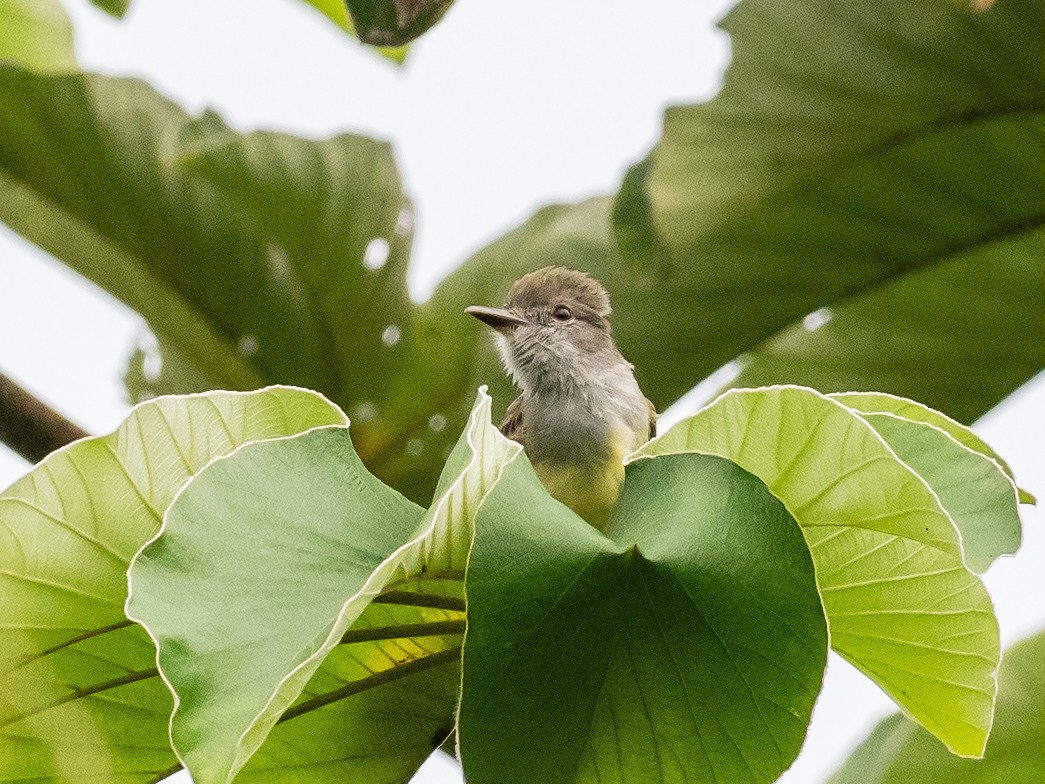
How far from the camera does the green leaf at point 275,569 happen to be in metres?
0.76

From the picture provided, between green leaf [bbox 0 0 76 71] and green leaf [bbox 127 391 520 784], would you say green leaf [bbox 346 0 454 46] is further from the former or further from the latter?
green leaf [bbox 0 0 76 71]

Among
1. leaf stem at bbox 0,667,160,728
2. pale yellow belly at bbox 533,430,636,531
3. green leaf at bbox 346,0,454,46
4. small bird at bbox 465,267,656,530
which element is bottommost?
small bird at bbox 465,267,656,530

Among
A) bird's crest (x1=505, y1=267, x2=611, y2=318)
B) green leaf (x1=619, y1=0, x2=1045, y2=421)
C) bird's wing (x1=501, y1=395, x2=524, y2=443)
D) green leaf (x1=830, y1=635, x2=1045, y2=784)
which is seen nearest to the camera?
green leaf (x1=830, y1=635, x2=1045, y2=784)

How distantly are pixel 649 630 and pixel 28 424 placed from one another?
0.85 meters

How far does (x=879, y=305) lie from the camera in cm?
194

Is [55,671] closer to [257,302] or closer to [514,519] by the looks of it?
[514,519]

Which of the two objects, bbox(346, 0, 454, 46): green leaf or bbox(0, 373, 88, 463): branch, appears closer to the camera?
bbox(346, 0, 454, 46): green leaf

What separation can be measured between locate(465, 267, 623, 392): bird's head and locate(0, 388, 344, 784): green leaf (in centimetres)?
117

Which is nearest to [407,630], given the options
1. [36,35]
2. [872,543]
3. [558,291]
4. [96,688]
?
[96,688]

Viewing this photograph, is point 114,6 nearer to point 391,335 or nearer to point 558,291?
point 391,335

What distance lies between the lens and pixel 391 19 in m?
1.14

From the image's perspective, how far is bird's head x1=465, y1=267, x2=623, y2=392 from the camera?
7.24 feet

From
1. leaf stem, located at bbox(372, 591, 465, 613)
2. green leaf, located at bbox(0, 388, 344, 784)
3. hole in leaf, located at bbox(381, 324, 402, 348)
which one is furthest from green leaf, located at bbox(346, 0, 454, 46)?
hole in leaf, located at bbox(381, 324, 402, 348)

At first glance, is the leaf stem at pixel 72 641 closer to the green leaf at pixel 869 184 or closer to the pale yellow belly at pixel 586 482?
the pale yellow belly at pixel 586 482
